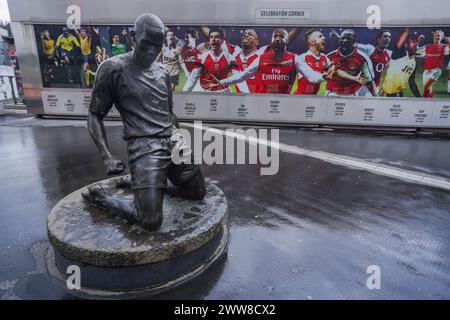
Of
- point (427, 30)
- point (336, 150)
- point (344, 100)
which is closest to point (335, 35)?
point (344, 100)

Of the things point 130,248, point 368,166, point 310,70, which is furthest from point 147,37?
point 310,70

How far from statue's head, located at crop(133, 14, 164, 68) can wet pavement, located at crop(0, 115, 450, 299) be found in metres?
1.85

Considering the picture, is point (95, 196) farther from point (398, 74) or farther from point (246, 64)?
point (398, 74)

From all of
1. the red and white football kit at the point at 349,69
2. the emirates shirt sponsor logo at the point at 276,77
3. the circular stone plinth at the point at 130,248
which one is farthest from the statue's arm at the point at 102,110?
the red and white football kit at the point at 349,69

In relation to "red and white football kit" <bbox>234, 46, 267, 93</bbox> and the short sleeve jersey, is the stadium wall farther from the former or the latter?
the short sleeve jersey

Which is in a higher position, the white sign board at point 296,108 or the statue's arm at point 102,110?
the statue's arm at point 102,110

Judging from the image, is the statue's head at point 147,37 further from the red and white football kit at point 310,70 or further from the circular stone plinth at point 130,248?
the red and white football kit at point 310,70

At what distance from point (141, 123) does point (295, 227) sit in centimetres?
191

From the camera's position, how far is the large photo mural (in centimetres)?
813

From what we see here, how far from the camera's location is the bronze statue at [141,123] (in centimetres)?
222

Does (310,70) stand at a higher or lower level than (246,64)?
lower

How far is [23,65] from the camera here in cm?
883

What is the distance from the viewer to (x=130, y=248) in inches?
79.1

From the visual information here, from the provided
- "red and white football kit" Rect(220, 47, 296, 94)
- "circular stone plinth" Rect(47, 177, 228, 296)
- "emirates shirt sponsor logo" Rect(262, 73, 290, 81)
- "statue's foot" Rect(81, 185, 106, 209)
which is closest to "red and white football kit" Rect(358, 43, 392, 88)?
"red and white football kit" Rect(220, 47, 296, 94)
